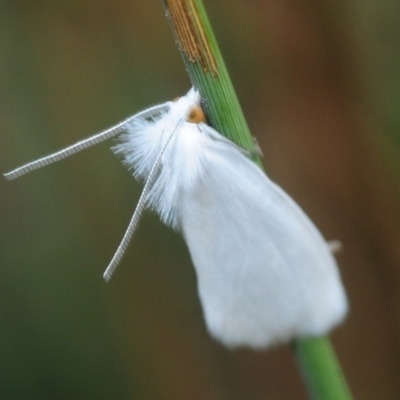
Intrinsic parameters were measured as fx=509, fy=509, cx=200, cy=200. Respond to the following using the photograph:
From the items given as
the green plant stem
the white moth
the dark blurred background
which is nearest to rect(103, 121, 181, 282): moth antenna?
the white moth

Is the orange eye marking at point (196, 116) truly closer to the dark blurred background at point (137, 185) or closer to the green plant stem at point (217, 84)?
the green plant stem at point (217, 84)

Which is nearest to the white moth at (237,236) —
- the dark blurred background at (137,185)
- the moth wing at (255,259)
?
the moth wing at (255,259)

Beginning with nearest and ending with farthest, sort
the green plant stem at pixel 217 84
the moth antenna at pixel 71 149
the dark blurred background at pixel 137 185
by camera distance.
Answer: the green plant stem at pixel 217 84 → the moth antenna at pixel 71 149 → the dark blurred background at pixel 137 185

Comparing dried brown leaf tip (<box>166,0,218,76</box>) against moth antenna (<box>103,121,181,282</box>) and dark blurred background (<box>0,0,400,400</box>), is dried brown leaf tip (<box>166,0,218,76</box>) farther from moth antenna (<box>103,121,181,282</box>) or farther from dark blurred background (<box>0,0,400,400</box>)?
dark blurred background (<box>0,0,400,400</box>)

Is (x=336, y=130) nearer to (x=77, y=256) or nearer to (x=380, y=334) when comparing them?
(x=380, y=334)

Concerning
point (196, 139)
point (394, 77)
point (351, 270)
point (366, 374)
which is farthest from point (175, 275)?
point (196, 139)
